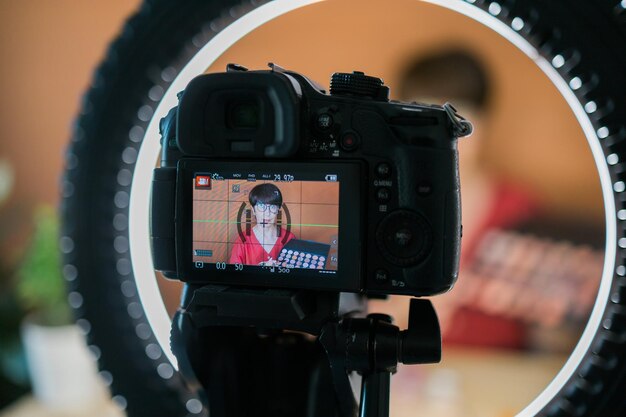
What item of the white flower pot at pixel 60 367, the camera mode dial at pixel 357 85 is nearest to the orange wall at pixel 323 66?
the white flower pot at pixel 60 367

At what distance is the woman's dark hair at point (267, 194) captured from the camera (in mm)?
494

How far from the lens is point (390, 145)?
497 millimetres

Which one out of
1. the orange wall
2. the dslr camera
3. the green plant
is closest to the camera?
the dslr camera

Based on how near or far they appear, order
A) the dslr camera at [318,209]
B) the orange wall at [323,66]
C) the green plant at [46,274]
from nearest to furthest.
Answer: the dslr camera at [318,209], the green plant at [46,274], the orange wall at [323,66]

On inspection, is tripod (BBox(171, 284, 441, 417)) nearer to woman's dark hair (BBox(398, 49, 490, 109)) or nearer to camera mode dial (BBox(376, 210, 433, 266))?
camera mode dial (BBox(376, 210, 433, 266))

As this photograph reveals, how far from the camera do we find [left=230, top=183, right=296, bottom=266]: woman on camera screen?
50cm

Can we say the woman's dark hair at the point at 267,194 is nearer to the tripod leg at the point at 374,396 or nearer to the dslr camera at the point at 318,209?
the dslr camera at the point at 318,209

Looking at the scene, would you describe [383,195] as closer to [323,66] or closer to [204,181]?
[204,181]

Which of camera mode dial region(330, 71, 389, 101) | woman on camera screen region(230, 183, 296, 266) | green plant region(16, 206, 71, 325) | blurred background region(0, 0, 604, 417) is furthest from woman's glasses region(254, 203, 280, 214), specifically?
blurred background region(0, 0, 604, 417)

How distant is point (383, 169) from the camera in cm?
50

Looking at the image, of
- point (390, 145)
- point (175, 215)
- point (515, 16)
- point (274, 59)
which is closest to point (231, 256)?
point (175, 215)

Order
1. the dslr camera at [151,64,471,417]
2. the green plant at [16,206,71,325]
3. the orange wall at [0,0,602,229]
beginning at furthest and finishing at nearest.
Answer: the orange wall at [0,0,602,229]
the green plant at [16,206,71,325]
the dslr camera at [151,64,471,417]

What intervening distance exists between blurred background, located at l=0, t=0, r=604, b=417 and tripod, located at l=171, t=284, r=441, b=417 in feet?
2.85

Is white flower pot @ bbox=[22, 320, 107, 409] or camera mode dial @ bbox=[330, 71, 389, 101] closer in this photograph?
camera mode dial @ bbox=[330, 71, 389, 101]
